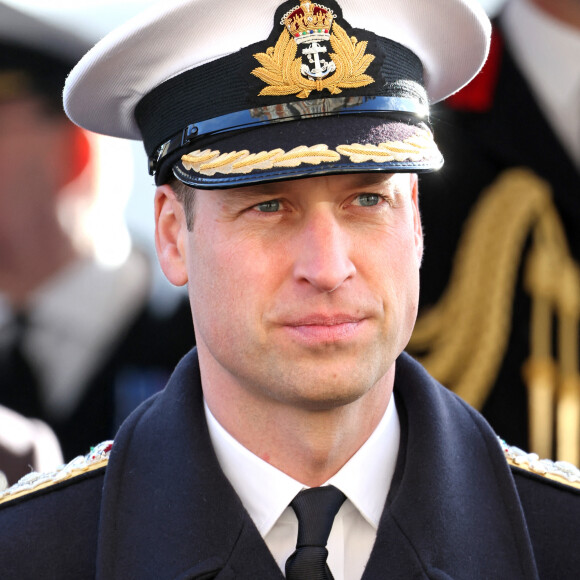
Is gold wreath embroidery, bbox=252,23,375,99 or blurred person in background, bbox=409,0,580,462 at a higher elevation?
gold wreath embroidery, bbox=252,23,375,99

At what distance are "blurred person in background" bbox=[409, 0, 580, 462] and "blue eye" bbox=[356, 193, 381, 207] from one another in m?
2.23

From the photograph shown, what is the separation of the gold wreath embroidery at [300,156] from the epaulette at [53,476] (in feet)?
2.70

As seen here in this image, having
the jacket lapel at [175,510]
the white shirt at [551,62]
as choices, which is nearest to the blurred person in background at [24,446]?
the jacket lapel at [175,510]

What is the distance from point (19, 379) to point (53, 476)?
79.7 inches

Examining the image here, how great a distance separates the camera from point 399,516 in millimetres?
2439

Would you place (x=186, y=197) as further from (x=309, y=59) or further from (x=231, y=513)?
(x=231, y=513)

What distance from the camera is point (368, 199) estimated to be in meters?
2.41

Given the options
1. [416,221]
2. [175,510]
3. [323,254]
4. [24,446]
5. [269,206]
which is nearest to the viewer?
[323,254]

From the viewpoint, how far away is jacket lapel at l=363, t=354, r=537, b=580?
2398 mm

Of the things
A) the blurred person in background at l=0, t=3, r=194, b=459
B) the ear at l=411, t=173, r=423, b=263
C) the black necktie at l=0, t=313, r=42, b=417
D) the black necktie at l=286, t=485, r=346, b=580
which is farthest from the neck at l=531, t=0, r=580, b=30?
the black necktie at l=286, t=485, r=346, b=580

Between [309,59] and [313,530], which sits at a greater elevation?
[309,59]

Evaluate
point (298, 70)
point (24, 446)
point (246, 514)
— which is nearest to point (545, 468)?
point (246, 514)

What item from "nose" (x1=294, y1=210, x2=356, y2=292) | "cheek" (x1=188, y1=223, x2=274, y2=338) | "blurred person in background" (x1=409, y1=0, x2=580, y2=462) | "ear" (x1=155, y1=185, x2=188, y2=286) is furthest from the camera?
"blurred person in background" (x1=409, y1=0, x2=580, y2=462)

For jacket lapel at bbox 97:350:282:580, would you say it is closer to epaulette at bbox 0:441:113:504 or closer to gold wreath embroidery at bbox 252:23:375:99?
epaulette at bbox 0:441:113:504
